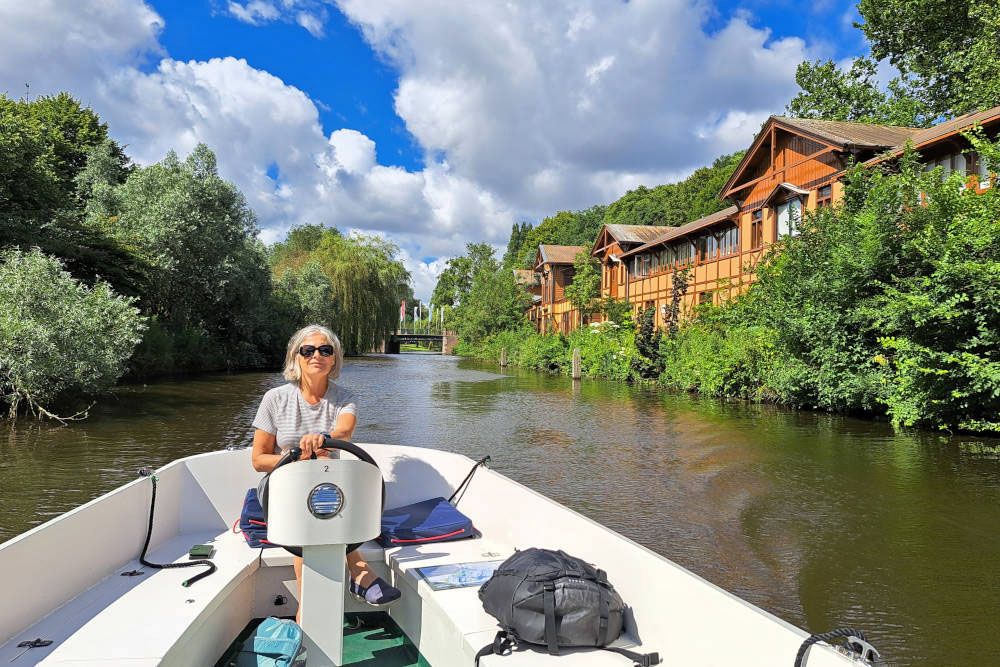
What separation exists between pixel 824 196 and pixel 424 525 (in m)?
21.0

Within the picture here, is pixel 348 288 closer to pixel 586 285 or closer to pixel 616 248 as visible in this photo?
pixel 586 285

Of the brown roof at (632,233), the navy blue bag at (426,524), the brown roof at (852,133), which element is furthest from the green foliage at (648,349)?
the navy blue bag at (426,524)

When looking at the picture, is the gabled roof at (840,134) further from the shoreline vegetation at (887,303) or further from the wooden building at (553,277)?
the wooden building at (553,277)

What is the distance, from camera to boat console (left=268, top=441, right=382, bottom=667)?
8.21 ft

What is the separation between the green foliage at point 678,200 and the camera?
51959 mm

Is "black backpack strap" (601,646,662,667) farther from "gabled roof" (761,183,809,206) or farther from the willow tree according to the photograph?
the willow tree

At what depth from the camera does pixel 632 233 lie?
1469 inches

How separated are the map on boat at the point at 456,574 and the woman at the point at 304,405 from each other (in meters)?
0.40

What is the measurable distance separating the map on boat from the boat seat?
0.92 meters

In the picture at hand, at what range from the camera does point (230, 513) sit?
4.21 meters

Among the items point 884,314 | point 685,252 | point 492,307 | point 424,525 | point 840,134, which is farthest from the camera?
point 492,307

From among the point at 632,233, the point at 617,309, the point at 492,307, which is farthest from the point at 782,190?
the point at 492,307

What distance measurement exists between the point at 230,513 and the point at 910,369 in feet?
35.7

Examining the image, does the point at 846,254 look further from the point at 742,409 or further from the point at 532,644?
the point at 532,644
